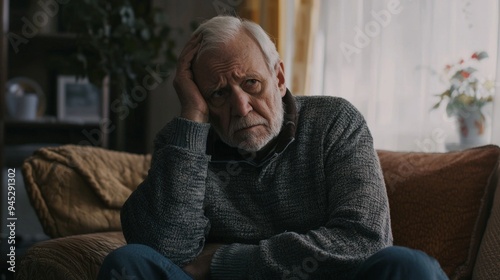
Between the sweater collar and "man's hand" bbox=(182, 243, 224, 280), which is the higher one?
the sweater collar

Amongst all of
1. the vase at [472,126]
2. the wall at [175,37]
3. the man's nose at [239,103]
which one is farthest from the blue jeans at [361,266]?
the wall at [175,37]

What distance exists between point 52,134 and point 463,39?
2401 millimetres

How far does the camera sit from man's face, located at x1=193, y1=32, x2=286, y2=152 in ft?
5.64

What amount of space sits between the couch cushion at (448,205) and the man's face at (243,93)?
44 centimetres

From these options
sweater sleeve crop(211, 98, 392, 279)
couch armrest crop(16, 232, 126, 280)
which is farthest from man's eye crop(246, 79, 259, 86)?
couch armrest crop(16, 232, 126, 280)

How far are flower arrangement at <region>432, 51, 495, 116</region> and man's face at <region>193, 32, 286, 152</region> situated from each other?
0.78 m

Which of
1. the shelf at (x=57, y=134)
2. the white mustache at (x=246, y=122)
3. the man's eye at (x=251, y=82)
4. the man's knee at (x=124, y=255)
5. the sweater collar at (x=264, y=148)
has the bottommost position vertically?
the shelf at (x=57, y=134)

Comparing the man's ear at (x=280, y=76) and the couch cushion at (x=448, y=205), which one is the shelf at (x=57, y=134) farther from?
the couch cushion at (x=448, y=205)

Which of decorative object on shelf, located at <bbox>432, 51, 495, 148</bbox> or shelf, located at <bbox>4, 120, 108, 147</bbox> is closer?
decorative object on shelf, located at <bbox>432, 51, 495, 148</bbox>

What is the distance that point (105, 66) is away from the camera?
10.5 ft

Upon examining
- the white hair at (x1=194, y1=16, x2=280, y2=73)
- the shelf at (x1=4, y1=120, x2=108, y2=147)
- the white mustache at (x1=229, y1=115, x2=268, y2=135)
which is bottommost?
the shelf at (x1=4, y1=120, x2=108, y2=147)

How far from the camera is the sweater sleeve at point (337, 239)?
1463mm

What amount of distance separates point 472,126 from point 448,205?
1.63ft

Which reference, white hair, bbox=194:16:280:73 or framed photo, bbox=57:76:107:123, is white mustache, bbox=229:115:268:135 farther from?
framed photo, bbox=57:76:107:123
